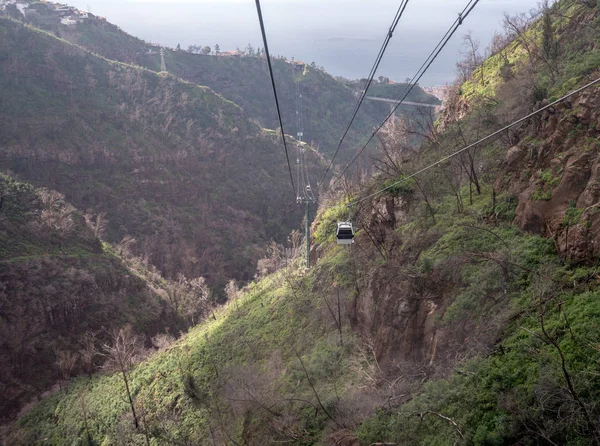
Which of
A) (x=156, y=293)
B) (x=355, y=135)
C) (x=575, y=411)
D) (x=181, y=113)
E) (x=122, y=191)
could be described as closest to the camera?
(x=575, y=411)

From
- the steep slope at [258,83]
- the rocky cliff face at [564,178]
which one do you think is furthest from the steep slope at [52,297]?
the steep slope at [258,83]

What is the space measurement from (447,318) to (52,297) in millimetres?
44745

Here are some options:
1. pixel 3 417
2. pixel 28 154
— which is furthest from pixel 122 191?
pixel 3 417

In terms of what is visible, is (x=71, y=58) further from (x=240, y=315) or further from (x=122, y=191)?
(x=240, y=315)

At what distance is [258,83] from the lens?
160m

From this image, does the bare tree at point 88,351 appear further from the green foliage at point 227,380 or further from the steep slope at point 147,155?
the steep slope at point 147,155

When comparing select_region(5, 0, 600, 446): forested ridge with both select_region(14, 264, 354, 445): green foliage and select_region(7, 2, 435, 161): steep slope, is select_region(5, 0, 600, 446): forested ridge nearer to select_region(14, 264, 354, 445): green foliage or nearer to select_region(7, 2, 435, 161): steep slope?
select_region(14, 264, 354, 445): green foliage

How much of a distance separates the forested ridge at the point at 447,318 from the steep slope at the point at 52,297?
6.55 meters

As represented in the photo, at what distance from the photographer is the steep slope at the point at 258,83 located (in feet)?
446

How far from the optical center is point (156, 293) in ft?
196

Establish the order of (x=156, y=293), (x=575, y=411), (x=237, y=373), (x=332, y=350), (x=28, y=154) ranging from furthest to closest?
(x=28, y=154), (x=156, y=293), (x=237, y=373), (x=332, y=350), (x=575, y=411)

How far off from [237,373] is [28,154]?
220ft

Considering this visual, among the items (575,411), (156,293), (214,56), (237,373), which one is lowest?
(156,293)

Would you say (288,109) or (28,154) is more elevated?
(288,109)
